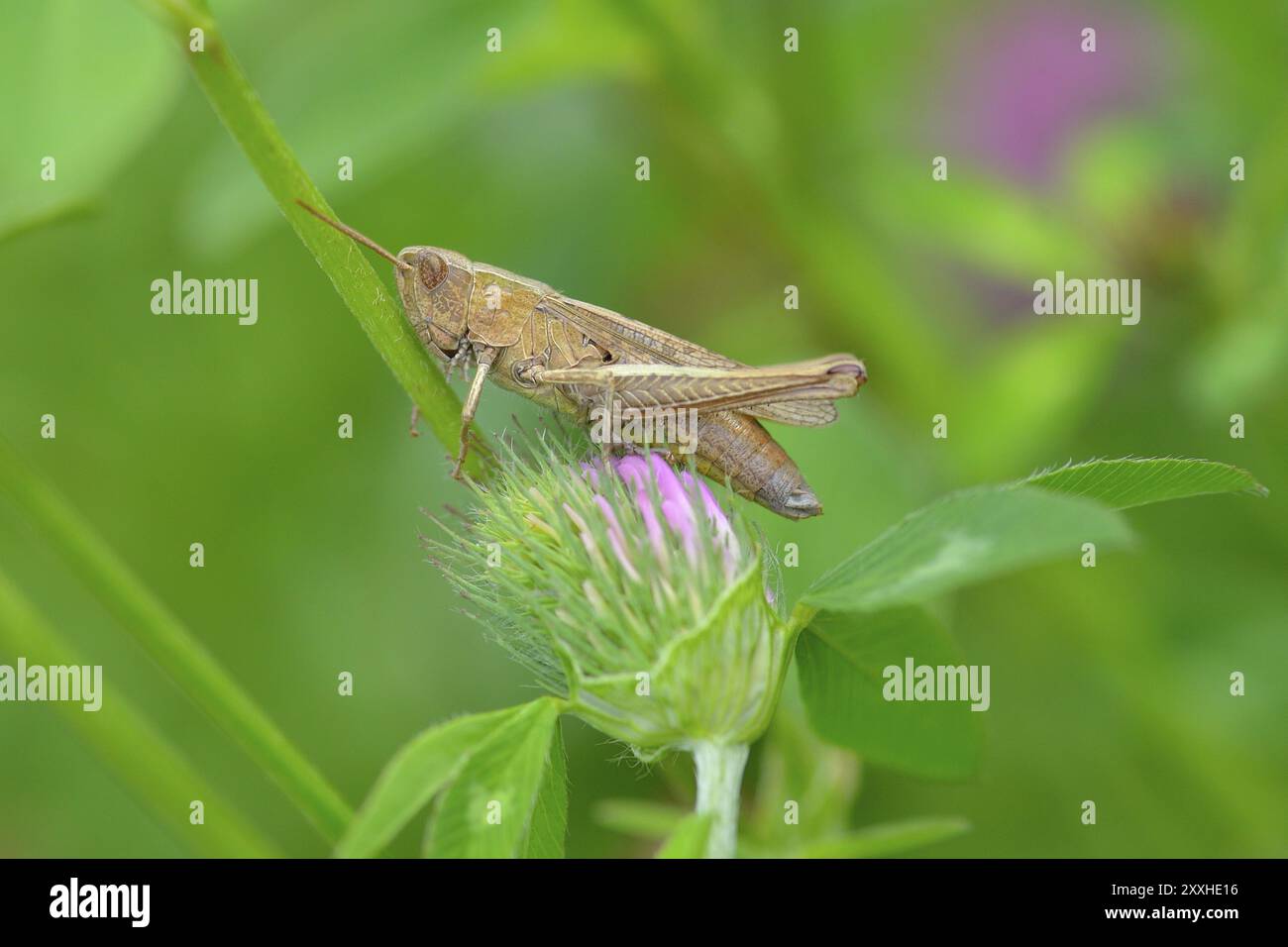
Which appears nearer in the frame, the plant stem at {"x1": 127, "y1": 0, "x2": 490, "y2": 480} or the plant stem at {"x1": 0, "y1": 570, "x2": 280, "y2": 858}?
A: the plant stem at {"x1": 127, "y1": 0, "x2": 490, "y2": 480}

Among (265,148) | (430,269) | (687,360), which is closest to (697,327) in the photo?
(687,360)

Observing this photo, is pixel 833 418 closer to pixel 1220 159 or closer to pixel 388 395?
pixel 1220 159

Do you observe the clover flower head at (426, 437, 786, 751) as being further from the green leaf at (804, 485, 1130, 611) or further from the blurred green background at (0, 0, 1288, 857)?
the blurred green background at (0, 0, 1288, 857)

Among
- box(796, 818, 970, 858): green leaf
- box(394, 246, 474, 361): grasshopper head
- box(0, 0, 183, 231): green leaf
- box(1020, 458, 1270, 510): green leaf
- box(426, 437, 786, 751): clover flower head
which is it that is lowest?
box(796, 818, 970, 858): green leaf

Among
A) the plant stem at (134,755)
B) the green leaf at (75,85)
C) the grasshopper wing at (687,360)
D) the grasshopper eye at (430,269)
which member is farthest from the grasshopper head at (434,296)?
the plant stem at (134,755)

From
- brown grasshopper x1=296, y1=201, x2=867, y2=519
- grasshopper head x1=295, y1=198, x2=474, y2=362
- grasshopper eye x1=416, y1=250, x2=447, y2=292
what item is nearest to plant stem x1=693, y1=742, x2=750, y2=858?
brown grasshopper x1=296, y1=201, x2=867, y2=519

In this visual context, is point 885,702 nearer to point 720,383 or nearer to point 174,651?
point 720,383
